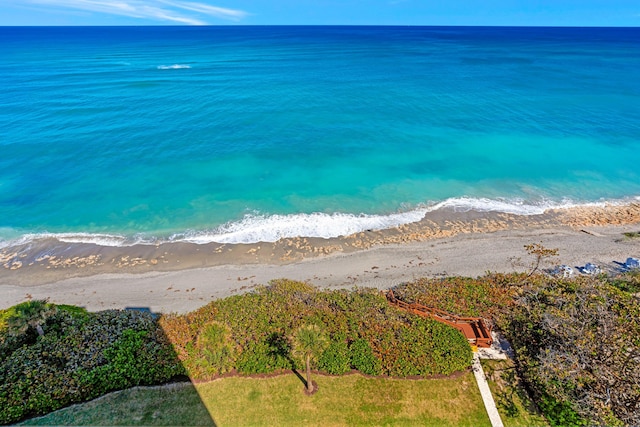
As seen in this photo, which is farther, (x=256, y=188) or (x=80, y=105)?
(x=80, y=105)

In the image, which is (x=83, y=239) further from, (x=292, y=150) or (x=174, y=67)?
(x=174, y=67)

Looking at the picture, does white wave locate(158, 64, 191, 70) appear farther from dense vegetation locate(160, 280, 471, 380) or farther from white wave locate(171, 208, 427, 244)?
dense vegetation locate(160, 280, 471, 380)

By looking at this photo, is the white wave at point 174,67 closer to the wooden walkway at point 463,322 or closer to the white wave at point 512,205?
the white wave at point 512,205

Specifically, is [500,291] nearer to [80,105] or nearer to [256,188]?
[256,188]

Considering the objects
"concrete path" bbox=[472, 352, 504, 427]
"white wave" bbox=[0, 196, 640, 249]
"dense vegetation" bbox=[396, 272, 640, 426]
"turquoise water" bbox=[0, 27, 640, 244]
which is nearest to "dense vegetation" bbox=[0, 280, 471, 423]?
"concrete path" bbox=[472, 352, 504, 427]

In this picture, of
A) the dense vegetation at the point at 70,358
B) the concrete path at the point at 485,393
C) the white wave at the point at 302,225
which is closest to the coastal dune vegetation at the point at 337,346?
the dense vegetation at the point at 70,358

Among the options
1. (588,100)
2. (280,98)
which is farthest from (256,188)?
(588,100)
